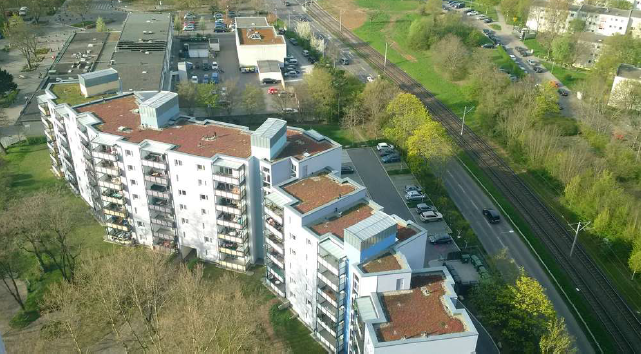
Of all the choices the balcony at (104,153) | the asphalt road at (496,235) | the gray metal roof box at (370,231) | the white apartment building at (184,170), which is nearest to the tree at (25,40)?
the white apartment building at (184,170)

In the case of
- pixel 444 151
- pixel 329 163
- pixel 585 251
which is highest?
pixel 329 163

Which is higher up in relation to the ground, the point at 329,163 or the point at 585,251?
the point at 329,163

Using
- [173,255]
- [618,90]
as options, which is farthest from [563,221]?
[173,255]

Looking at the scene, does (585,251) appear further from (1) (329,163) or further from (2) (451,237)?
(1) (329,163)

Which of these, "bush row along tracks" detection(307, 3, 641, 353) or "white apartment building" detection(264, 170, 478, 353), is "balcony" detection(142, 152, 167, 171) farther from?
"bush row along tracks" detection(307, 3, 641, 353)

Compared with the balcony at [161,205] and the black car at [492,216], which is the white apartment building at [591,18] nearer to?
the black car at [492,216]

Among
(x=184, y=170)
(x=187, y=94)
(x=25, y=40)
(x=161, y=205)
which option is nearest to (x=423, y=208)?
(x=184, y=170)

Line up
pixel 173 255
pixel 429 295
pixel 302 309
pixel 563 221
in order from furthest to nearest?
pixel 563 221, pixel 173 255, pixel 302 309, pixel 429 295
